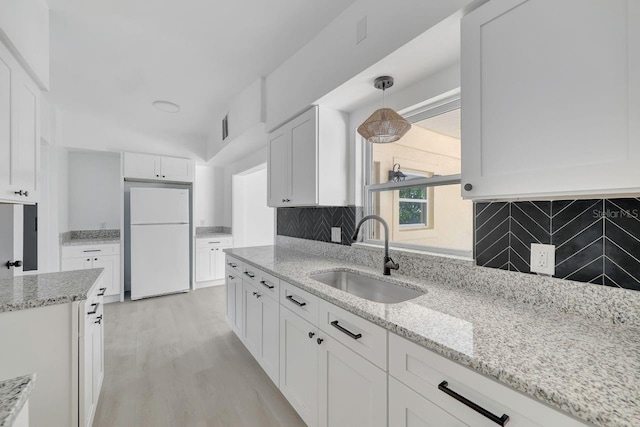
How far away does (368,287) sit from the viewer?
186 centimetres

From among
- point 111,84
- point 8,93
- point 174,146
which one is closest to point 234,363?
point 8,93

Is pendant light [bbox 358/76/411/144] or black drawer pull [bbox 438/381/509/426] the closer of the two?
black drawer pull [bbox 438/381/509/426]

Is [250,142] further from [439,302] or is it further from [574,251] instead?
[574,251]

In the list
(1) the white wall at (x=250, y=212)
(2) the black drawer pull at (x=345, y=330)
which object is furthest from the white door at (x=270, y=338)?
(1) the white wall at (x=250, y=212)

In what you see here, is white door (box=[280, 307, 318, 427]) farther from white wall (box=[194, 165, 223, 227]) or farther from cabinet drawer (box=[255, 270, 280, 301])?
white wall (box=[194, 165, 223, 227])

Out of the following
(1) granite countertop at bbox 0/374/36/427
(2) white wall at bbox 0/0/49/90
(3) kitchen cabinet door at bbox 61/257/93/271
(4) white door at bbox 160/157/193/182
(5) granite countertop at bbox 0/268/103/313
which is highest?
(2) white wall at bbox 0/0/49/90

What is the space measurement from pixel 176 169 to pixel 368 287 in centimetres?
398

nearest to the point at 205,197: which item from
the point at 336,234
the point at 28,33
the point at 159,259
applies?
the point at 159,259

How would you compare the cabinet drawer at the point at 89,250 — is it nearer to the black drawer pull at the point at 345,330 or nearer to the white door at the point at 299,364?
the white door at the point at 299,364

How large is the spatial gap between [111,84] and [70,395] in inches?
114

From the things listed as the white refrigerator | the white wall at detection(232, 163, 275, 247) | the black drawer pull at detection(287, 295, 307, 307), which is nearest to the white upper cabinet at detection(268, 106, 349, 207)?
the black drawer pull at detection(287, 295, 307, 307)

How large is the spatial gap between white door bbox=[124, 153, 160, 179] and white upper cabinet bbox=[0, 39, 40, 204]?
8.40 feet

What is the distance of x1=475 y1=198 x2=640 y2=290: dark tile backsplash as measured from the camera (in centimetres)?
99

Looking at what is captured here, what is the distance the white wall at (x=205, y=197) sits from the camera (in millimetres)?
5035
